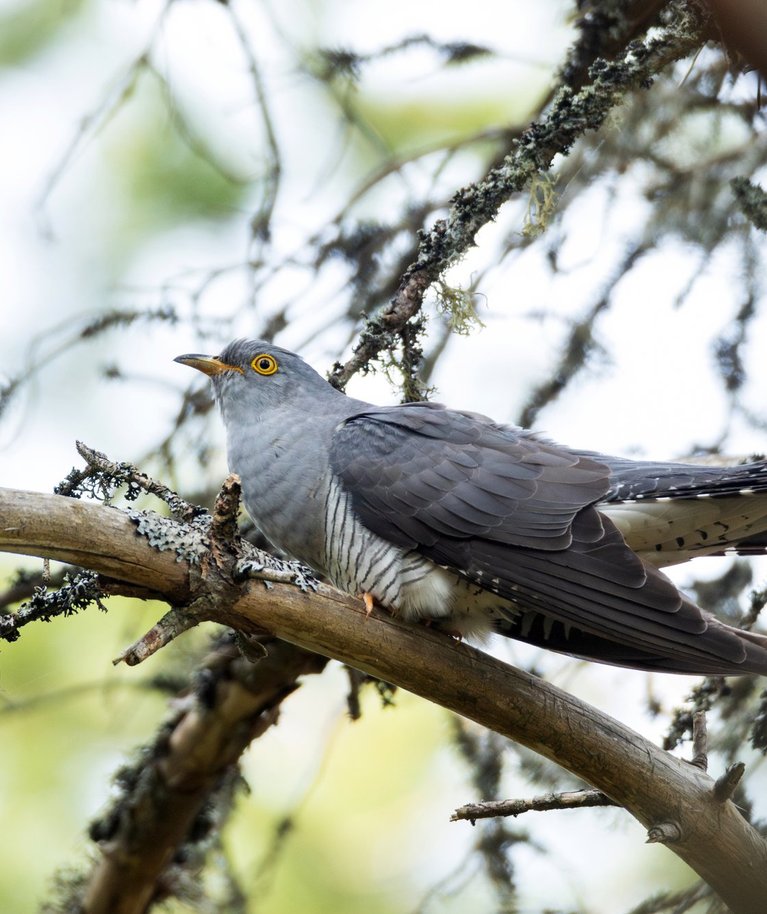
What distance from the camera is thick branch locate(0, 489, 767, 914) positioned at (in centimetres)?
282

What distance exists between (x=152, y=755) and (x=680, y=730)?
221 cm

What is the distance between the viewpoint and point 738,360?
14.5ft

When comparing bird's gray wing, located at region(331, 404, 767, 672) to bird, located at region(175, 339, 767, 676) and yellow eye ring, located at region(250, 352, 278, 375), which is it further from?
yellow eye ring, located at region(250, 352, 278, 375)

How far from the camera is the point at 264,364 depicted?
4.18 metres

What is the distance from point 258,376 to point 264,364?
2.5 inches

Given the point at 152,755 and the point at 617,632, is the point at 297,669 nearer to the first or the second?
the point at 152,755

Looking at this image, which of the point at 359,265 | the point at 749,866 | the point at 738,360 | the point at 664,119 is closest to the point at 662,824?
the point at 749,866

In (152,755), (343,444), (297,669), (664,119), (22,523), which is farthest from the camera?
(664,119)

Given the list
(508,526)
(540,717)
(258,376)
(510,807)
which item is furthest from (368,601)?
(258,376)

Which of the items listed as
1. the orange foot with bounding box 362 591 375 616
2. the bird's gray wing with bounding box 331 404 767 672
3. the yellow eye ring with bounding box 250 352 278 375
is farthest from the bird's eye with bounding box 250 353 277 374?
the orange foot with bounding box 362 591 375 616

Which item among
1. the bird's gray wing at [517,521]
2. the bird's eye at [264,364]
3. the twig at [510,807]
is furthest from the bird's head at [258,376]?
the twig at [510,807]

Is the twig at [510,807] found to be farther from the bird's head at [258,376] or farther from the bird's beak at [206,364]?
the bird's beak at [206,364]

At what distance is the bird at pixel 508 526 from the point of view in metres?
3.06

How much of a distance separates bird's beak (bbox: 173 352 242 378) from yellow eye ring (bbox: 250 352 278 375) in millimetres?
74
